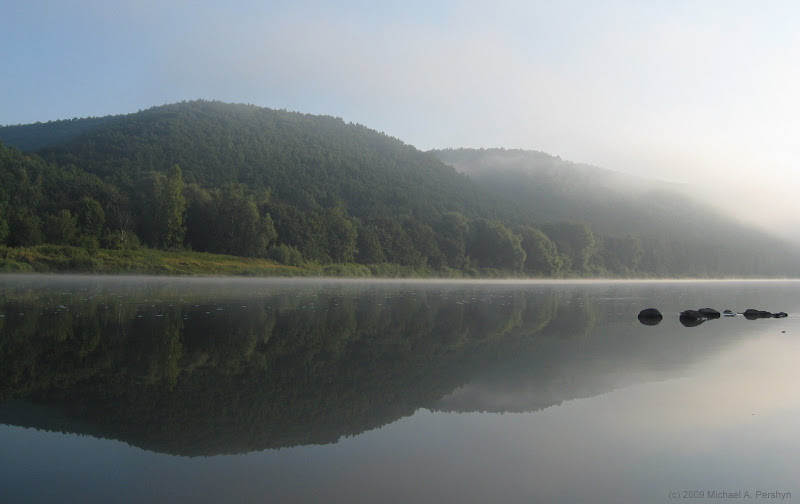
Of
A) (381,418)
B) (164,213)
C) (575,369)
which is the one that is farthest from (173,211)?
(381,418)

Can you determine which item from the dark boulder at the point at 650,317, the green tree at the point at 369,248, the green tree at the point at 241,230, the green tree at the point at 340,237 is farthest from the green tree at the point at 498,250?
the dark boulder at the point at 650,317

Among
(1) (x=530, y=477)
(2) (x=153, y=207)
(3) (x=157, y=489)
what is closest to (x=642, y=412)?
(1) (x=530, y=477)

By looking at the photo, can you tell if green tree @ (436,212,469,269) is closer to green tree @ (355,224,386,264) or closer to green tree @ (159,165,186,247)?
green tree @ (355,224,386,264)

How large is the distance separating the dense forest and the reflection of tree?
4959 centimetres

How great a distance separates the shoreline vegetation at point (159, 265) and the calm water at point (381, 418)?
1713 inches

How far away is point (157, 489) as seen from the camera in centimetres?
518

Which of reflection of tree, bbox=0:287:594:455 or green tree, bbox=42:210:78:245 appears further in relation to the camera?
green tree, bbox=42:210:78:245

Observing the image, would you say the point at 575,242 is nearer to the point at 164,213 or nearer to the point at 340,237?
the point at 340,237

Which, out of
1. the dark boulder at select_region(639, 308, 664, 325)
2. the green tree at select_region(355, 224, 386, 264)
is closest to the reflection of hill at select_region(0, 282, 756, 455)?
the dark boulder at select_region(639, 308, 664, 325)

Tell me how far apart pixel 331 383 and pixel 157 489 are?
4.35m

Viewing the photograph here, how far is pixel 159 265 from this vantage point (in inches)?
2362

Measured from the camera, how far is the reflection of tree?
705 cm

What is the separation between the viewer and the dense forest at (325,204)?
6888 cm

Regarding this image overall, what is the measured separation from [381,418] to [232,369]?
12.0ft
